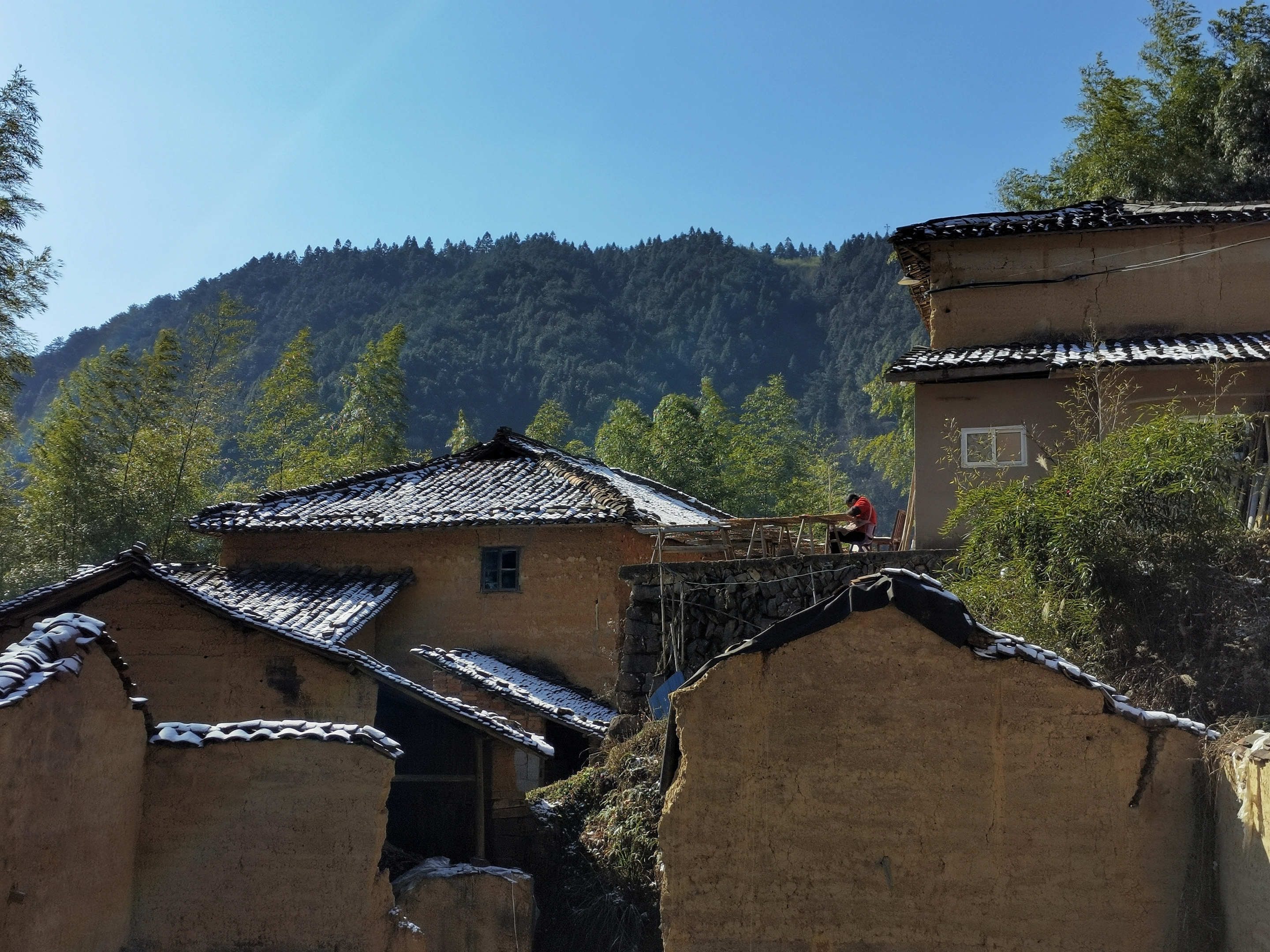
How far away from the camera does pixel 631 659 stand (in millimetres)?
15695

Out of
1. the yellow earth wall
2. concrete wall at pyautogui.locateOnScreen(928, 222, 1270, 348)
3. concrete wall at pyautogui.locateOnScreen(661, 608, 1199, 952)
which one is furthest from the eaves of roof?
concrete wall at pyautogui.locateOnScreen(928, 222, 1270, 348)

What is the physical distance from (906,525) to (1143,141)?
14.6 m

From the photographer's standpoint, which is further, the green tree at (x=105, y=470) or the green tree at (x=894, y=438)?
the green tree at (x=894, y=438)

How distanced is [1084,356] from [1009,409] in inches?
46.2

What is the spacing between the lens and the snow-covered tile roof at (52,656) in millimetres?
6117

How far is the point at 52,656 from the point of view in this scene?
6.58 m

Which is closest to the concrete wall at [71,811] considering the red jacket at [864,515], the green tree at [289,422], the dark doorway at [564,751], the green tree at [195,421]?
the dark doorway at [564,751]

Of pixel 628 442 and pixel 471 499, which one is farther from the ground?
pixel 628 442

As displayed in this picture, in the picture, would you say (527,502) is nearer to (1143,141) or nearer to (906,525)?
(906,525)

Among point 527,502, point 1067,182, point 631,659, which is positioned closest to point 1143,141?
point 1067,182

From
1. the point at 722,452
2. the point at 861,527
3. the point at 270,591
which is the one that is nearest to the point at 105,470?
the point at 270,591

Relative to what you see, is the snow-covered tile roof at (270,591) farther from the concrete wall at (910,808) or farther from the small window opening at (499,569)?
the concrete wall at (910,808)

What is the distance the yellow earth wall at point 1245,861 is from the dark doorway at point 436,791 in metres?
8.66

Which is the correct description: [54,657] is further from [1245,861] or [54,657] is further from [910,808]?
[1245,861]
